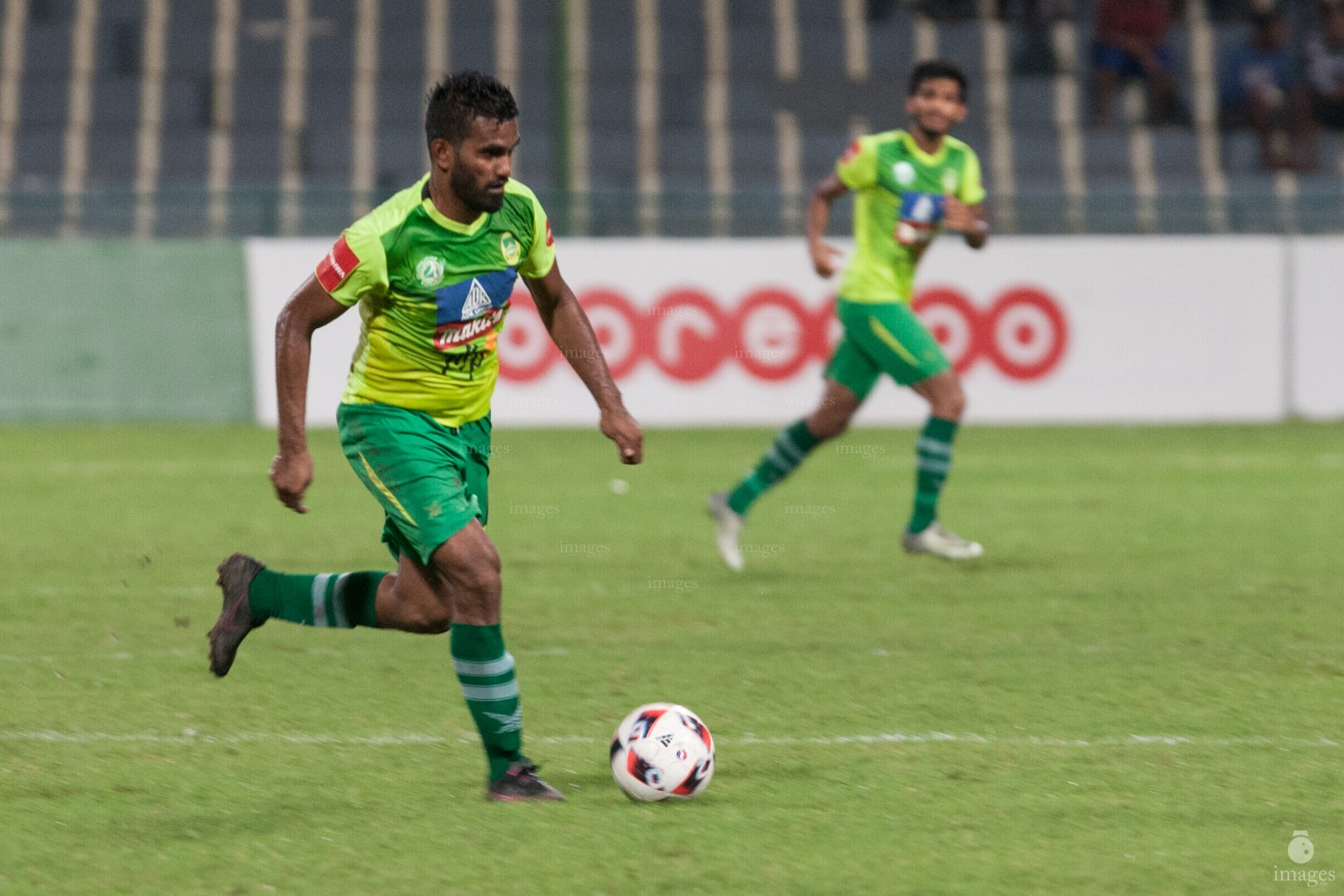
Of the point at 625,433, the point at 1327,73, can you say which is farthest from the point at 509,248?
the point at 1327,73

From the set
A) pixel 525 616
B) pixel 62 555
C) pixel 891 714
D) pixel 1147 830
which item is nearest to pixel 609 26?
pixel 62 555

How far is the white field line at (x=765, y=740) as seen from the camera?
5.47 metres

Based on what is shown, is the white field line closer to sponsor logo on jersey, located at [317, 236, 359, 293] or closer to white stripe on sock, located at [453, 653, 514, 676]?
white stripe on sock, located at [453, 653, 514, 676]

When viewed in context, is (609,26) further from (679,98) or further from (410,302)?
(410,302)

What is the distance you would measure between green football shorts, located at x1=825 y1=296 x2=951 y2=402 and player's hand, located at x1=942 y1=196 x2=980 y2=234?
16.6 inches

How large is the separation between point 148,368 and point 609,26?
7946mm

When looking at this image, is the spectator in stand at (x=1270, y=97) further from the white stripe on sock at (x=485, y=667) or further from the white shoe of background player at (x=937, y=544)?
the white stripe on sock at (x=485, y=667)

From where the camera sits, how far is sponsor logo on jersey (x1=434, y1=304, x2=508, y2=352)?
5113mm

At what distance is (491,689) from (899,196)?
4924 mm

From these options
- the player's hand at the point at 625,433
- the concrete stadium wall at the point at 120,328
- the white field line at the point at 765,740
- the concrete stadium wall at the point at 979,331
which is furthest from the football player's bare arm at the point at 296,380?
the concrete stadium wall at the point at 120,328

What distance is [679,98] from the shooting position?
2136 centimetres

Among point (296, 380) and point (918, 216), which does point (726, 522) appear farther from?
point (296, 380)

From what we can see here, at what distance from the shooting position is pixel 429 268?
498 centimetres

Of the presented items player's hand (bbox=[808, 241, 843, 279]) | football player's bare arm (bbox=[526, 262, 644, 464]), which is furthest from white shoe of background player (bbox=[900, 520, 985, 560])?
football player's bare arm (bbox=[526, 262, 644, 464])
